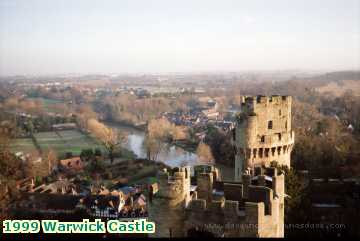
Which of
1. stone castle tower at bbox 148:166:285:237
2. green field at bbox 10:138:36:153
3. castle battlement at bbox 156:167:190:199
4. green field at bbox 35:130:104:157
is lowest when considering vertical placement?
green field at bbox 35:130:104:157

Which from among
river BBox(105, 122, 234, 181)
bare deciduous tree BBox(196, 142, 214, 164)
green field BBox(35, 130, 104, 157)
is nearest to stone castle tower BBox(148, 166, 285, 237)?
river BBox(105, 122, 234, 181)

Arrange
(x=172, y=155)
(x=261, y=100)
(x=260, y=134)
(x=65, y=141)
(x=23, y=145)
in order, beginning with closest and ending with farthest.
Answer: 1. (x=260, y=134)
2. (x=261, y=100)
3. (x=172, y=155)
4. (x=23, y=145)
5. (x=65, y=141)

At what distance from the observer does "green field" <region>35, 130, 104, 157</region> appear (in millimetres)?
38938

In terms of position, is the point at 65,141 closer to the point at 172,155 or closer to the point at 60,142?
the point at 60,142

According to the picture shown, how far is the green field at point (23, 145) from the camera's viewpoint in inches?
1438

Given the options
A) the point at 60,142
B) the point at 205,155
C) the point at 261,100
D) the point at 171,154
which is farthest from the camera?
the point at 60,142

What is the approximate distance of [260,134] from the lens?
41.1 ft

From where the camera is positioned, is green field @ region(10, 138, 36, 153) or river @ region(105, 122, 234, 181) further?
green field @ region(10, 138, 36, 153)

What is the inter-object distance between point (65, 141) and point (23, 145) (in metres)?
4.61

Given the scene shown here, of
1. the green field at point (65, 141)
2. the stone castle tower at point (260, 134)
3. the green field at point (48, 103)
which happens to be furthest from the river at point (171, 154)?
the green field at point (48, 103)

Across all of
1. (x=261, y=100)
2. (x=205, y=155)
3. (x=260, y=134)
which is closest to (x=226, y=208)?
(x=260, y=134)

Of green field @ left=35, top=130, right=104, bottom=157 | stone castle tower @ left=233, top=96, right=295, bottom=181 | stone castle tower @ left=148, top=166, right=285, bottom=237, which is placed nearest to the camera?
stone castle tower @ left=148, top=166, right=285, bottom=237

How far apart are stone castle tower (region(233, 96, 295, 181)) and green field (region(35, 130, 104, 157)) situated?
85.8 ft

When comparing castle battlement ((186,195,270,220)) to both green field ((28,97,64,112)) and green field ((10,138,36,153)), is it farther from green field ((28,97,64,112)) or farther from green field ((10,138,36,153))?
green field ((28,97,64,112))
